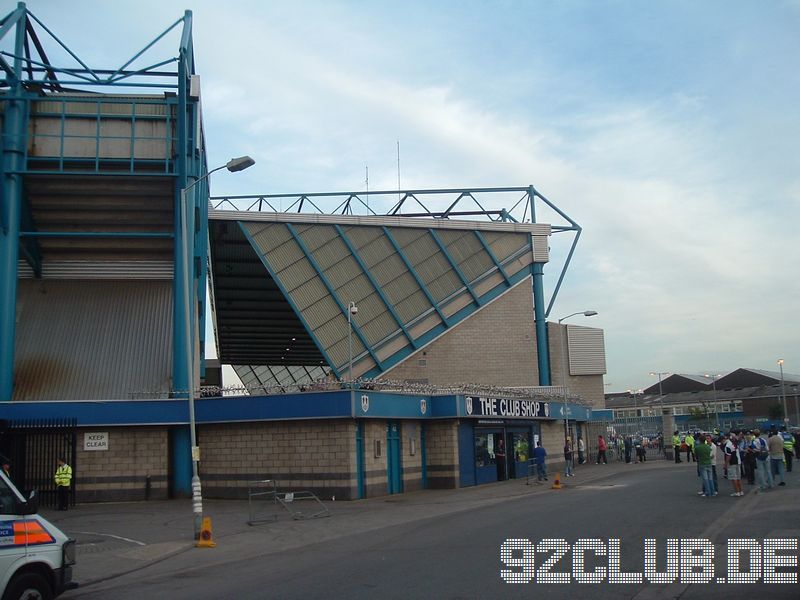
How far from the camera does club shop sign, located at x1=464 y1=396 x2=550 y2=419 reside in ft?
105

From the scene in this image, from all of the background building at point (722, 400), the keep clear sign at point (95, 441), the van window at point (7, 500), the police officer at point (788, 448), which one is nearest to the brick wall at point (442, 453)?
the police officer at point (788, 448)

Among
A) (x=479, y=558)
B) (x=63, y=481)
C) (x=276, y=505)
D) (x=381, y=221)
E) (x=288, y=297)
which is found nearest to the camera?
(x=479, y=558)

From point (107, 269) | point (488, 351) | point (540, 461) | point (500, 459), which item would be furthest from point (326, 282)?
point (540, 461)

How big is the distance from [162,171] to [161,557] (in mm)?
21194

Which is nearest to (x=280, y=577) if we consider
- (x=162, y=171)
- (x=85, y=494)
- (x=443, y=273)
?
(x=85, y=494)

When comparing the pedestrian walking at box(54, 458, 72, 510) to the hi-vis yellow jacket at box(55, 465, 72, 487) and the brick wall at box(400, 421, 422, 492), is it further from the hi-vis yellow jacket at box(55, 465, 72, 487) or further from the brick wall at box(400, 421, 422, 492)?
the brick wall at box(400, 421, 422, 492)

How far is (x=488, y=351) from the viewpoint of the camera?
48594 mm

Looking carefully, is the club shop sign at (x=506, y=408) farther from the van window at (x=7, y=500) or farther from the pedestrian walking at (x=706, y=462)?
the van window at (x=7, y=500)

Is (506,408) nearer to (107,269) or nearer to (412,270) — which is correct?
(412,270)

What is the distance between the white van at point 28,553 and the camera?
367 inches

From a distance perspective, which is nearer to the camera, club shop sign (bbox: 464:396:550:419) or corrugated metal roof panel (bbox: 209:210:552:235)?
club shop sign (bbox: 464:396:550:419)

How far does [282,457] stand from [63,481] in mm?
6918

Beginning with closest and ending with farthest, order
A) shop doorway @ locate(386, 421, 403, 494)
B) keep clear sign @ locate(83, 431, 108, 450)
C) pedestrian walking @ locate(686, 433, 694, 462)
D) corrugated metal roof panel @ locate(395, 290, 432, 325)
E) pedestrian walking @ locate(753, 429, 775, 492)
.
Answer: pedestrian walking @ locate(753, 429, 775, 492) < keep clear sign @ locate(83, 431, 108, 450) < shop doorway @ locate(386, 421, 403, 494) < pedestrian walking @ locate(686, 433, 694, 462) < corrugated metal roof panel @ locate(395, 290, 432, 325)

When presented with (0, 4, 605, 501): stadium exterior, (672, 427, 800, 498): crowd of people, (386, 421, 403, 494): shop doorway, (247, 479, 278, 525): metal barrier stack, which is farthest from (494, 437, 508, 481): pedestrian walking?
(247, 479, 278, 525): metal barrier stack
